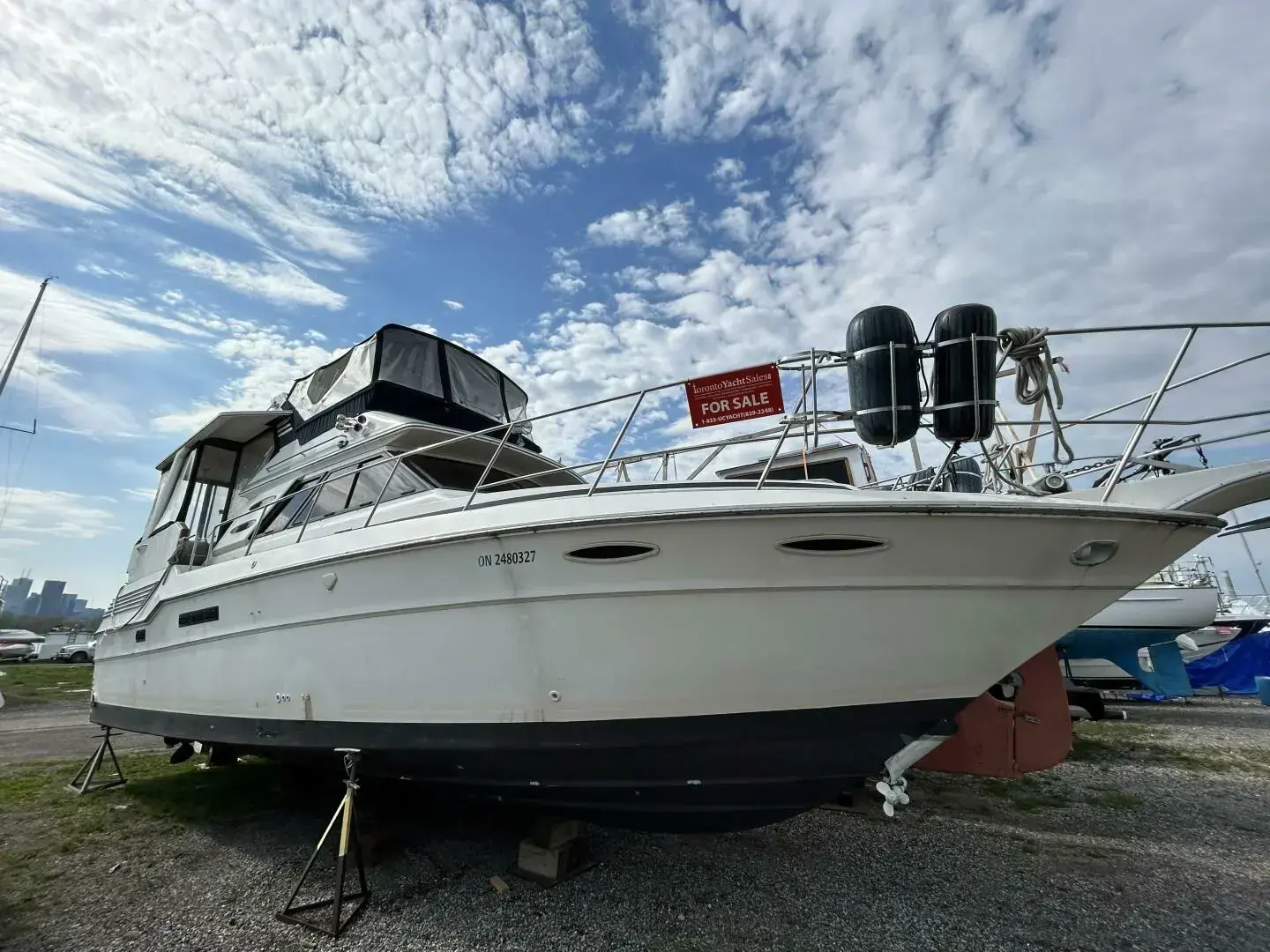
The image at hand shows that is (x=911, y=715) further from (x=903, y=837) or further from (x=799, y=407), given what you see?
(x=903, y=837)

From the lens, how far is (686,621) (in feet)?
9.29

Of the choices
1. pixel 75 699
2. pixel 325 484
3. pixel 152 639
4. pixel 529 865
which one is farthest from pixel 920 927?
pixel 75 699

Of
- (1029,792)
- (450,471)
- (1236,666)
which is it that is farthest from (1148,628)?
(450,471)

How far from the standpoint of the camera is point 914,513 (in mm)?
2602

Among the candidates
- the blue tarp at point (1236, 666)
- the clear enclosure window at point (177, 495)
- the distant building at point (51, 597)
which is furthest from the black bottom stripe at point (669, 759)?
the distant building at point (51, 597)

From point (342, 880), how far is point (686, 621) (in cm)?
250

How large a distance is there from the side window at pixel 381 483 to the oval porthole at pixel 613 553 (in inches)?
63.5

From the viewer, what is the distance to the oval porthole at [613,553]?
9.41 feet

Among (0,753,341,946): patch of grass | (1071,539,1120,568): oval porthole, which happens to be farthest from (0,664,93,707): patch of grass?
(1071,539,1120,568): oval porthole

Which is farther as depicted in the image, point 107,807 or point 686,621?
point 107,807

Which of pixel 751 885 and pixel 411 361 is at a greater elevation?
pixel 411 361

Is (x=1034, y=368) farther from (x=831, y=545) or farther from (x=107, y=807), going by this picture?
(x=107, y=807)

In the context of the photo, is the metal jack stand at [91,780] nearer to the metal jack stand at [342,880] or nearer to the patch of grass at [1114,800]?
the metal jack stand at [342,880]

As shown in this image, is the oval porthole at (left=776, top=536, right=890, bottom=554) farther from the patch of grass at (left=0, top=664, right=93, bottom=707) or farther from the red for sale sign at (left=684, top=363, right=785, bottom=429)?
the patch of grass at (left=0, top=664, right=93, bottom=707)
